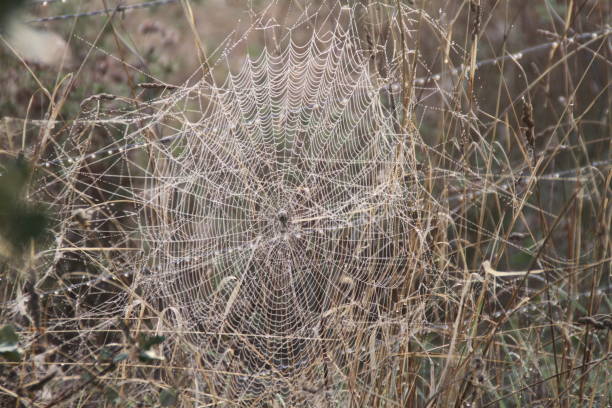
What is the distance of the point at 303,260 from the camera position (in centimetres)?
282

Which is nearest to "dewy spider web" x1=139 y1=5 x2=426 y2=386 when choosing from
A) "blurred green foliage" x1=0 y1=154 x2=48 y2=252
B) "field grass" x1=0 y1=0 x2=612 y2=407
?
"field grass" x1=0 y1=0 x2=612 y2=407

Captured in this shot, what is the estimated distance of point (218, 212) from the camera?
9.52 ft

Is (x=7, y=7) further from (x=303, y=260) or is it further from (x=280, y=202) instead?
(x=303, y=260)

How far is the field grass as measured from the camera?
1.72 metres

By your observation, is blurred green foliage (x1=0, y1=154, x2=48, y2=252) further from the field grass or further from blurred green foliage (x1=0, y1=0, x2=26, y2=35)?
blurred green foliage (x1=0, y1=0, x2=26, y2=35)

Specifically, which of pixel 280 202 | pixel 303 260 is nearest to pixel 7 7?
pixel 280 202

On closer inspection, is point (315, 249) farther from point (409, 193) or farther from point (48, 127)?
point (48, 127)

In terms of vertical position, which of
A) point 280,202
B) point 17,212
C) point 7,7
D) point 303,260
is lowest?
point 303,260

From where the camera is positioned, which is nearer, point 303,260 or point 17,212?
Answer: point 17,212

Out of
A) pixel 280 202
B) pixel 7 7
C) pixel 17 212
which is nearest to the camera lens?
pixel 7 7

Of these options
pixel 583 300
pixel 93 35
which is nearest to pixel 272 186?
pixel 583 300

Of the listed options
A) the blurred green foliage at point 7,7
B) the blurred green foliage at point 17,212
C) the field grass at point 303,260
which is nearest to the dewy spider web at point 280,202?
the field grass at point 303,260

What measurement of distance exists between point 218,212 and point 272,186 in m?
0.27

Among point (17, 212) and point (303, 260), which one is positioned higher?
point (17, 212)
